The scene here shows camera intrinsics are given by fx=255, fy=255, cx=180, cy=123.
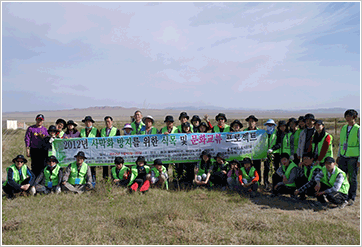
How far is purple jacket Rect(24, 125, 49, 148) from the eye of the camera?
25.1ft

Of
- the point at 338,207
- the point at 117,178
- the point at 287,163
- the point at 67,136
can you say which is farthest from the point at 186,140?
the point at 338,207

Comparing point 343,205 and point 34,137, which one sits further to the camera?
point 34,137

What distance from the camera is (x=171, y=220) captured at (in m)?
5.34

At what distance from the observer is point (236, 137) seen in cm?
809

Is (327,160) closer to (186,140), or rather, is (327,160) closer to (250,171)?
(250,171)

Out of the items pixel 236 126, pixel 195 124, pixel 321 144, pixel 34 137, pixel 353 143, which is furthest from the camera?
pixel 195 124

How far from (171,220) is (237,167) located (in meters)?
2.98

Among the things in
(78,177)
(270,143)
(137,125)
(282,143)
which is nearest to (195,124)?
(137,125)

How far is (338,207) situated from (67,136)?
25.8 feet

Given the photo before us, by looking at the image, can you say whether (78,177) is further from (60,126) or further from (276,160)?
(276,160)

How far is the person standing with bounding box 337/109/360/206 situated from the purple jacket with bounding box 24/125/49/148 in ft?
27.8

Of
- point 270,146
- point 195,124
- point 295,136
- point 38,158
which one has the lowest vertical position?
point 38,158

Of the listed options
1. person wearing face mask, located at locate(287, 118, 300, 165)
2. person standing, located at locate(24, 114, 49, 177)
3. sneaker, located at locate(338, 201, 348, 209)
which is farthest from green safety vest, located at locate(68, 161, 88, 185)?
sneaker, located at locate(338, 201, 348, 209)

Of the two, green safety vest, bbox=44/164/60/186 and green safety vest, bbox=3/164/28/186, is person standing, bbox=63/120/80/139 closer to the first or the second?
green safety vest, bbox=44/164/60/186
